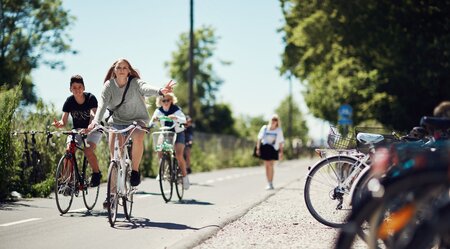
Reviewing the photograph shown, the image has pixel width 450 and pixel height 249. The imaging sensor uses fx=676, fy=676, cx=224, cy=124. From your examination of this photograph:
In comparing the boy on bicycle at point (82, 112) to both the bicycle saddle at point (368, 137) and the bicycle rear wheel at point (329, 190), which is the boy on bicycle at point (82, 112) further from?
the bicycle saddle at point (368, 137)

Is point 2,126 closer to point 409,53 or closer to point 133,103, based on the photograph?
point 133,103

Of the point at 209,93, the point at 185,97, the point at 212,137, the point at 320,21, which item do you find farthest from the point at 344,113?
the point at 209,93

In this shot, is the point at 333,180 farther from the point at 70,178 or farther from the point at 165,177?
the point at 165,177

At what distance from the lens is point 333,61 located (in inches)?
1118

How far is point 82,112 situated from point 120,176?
5.16ft

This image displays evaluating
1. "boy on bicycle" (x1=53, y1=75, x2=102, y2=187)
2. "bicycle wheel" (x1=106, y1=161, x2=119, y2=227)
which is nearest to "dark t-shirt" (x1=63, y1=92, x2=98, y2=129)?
"boy on bicycle" (x1=53, y1=75, x2=102, y2=187)

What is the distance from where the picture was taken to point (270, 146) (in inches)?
592

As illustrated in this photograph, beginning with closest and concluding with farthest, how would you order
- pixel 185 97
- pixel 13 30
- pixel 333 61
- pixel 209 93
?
1. pixel 333 61
2. pixel 13 30
3. pixel 185 97
4. pixel 209 93

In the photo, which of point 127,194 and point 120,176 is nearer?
point 120,176

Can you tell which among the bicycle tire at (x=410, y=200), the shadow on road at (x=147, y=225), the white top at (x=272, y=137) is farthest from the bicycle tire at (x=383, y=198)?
the white top at (x=272, y=137)

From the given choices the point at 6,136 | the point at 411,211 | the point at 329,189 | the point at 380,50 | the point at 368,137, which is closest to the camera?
the point at 411,211

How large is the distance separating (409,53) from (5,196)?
16.6 metres

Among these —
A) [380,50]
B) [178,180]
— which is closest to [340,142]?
[178,180]

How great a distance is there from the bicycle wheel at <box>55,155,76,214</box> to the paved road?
0.67 feet
